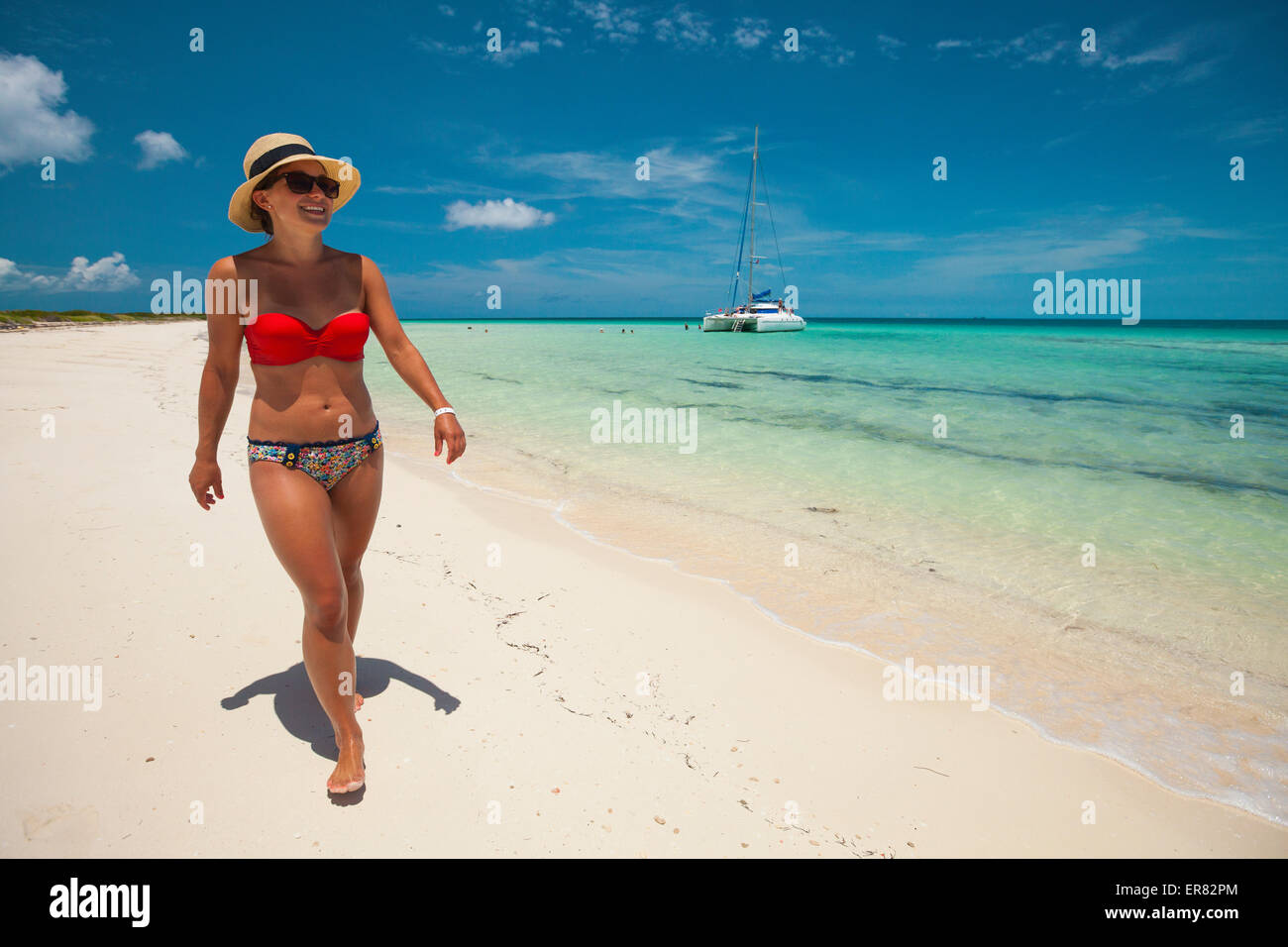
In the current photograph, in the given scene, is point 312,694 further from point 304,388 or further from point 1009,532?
point 1009,532

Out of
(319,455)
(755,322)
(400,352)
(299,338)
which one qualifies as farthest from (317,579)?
(755,322)

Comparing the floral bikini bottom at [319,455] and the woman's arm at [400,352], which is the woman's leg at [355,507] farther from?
the woman's arm at [400,352]

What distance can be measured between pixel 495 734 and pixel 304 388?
164 centimetres

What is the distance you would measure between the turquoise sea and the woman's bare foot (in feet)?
9.34

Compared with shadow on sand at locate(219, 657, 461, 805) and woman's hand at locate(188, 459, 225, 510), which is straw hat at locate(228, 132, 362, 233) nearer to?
woman's hand at locate(188, 459, 225, 510)

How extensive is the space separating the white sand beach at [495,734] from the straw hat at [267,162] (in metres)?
2.09

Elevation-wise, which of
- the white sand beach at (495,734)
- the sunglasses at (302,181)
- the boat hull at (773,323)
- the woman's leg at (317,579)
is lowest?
the white sand beach at (495,734)

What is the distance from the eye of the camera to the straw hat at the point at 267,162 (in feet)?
7.22

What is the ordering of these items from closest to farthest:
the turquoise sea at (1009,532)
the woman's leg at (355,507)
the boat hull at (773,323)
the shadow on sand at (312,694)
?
the woman's leg at (355,507) → the shadow on sand at (312,694) → the turquoise sea at (1009,532) → the boat hull at (773,323)

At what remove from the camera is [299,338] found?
2.28 metres

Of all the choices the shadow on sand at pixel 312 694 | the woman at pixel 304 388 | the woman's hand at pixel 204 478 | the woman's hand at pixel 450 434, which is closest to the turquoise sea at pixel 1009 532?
the shadow on sand at pixel 312 694
